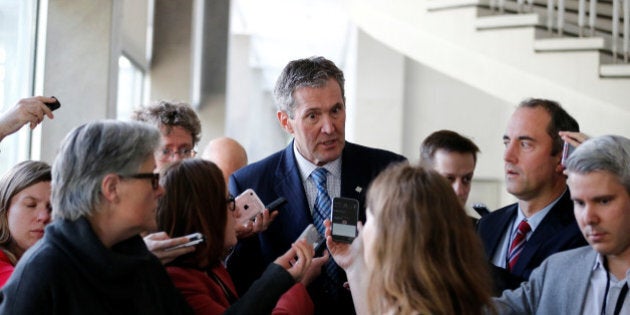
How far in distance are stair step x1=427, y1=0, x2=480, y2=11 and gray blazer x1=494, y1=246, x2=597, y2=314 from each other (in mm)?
5279

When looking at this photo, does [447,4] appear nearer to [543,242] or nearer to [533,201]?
[533,201]

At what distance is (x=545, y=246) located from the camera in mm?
3078

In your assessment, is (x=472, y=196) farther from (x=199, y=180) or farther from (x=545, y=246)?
(x=199, y=180)

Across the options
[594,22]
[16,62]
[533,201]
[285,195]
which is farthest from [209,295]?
[594,22]

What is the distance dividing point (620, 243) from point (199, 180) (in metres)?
1.17

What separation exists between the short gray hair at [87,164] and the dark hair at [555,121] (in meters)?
1.73

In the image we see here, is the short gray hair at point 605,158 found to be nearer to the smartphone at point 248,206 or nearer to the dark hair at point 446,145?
the smartphone at point 248,206

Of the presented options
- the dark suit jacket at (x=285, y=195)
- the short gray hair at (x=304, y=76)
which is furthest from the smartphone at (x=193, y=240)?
the short gray hair at (x=304, y=76)

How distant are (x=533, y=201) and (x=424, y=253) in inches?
53.0

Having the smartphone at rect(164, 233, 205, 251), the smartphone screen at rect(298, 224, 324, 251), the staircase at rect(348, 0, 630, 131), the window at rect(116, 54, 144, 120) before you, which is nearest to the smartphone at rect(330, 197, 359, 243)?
the smartphone screen at rect(298, 224, 324, 251)

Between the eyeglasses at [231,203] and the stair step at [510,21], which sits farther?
the stair step at [510,21]

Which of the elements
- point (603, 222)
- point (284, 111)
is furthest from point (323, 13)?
point (603, 222)

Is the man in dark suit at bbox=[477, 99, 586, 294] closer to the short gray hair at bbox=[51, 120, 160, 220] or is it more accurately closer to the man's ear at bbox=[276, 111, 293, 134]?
the man's ear at bbox=[276, 111, 293, 134]

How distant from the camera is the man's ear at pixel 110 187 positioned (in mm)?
2273
